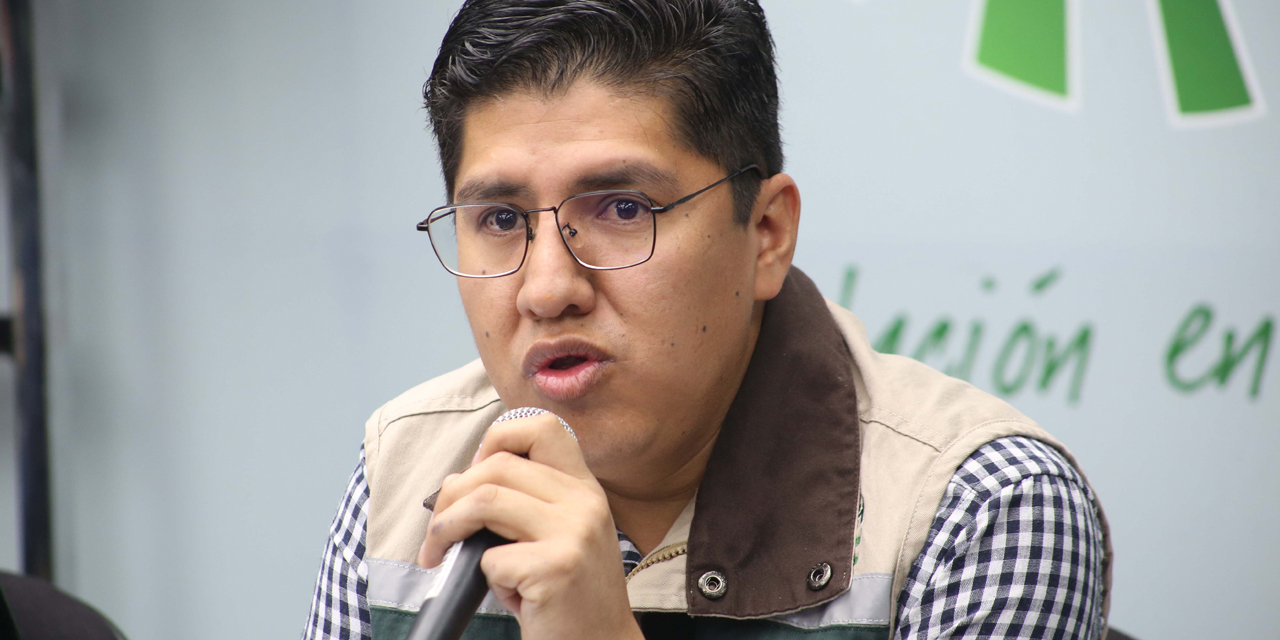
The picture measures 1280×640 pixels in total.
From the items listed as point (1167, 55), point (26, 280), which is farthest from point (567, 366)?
point (26, 280)

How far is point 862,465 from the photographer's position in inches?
45.4

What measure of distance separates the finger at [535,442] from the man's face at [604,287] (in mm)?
161

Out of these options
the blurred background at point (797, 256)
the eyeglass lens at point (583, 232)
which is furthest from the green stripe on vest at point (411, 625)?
the blurred background at point (797, 256)

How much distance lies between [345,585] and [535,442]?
2.05 feet

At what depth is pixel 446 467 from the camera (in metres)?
1.32

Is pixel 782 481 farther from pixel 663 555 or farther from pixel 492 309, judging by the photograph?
pixel 492 309

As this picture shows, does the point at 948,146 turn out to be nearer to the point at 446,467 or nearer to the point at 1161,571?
the point at 1161,571

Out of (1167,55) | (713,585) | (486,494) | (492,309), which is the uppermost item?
(1167,55)

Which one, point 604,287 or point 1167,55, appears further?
point 1167,55

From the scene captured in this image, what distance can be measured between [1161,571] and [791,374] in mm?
1260

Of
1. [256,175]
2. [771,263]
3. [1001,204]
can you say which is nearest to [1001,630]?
[771,263]

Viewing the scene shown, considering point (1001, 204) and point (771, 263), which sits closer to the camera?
point (771, 263)

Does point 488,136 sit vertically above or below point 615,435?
above

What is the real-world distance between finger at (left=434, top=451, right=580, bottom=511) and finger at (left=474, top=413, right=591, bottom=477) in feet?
A: 0.05
